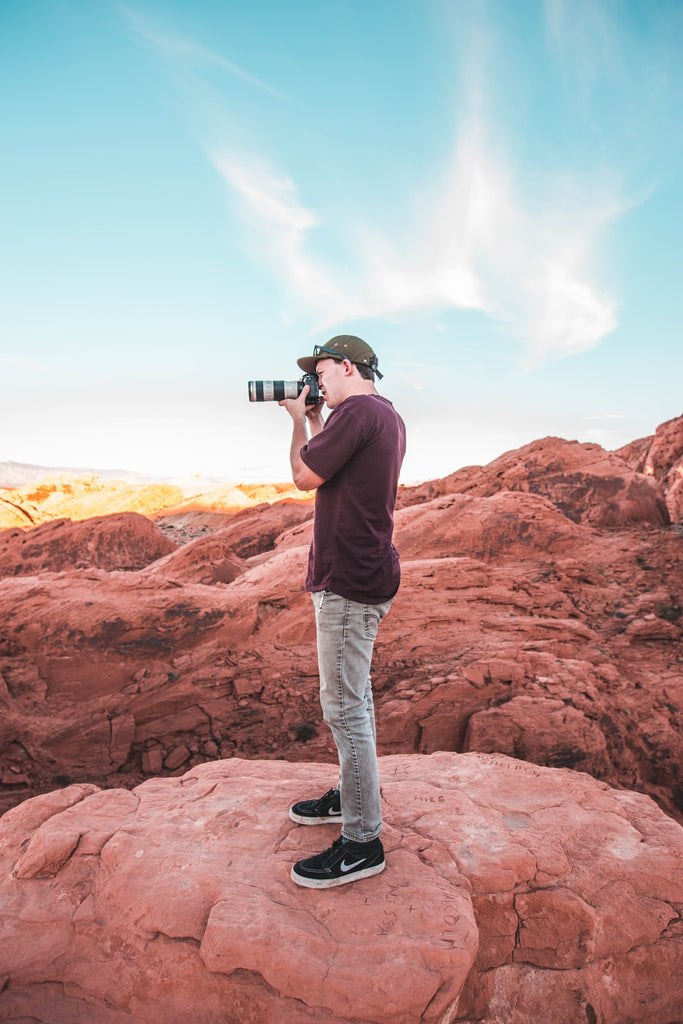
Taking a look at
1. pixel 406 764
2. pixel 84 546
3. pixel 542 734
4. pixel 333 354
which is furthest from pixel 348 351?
pixel 84 546

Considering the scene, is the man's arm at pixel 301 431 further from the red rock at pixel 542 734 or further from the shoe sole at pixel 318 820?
the red rock at pixel 542 734

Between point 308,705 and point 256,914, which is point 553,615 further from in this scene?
point 256,914

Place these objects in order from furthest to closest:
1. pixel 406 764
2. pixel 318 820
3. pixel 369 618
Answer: pixel 406 764
pixel 318 820
pixel 369 618

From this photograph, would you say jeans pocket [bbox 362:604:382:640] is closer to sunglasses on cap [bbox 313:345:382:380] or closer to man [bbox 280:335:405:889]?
man [bbox 280:335:405:889]

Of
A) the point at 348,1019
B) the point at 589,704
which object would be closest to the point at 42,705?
the point at 348,1019

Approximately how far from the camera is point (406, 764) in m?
3.79

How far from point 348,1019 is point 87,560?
1060cm

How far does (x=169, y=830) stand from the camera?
2.83 metres

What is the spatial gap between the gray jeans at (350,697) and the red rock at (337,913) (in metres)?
0.32

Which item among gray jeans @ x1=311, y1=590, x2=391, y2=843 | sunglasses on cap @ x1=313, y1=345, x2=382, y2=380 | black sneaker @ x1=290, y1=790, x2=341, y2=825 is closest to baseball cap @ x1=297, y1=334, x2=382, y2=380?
sunglasses on cap @ x1=313, y1=345, x2=382, y2=380

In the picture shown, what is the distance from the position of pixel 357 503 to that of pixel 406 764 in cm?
234

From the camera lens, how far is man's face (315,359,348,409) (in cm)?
259

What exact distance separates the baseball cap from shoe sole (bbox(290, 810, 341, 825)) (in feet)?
7.82

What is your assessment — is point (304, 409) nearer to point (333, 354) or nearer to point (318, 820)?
point (333, 354)
